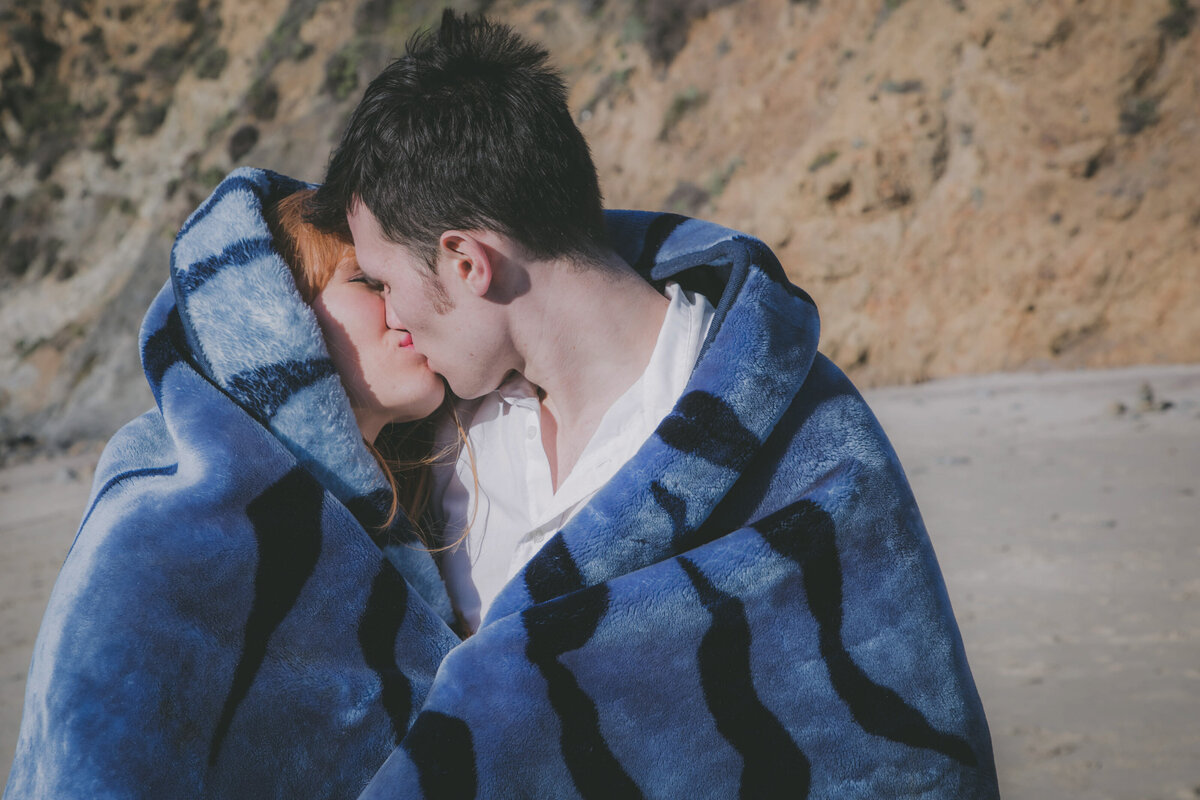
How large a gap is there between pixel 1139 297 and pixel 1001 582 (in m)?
5.98

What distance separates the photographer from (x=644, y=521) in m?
1.48

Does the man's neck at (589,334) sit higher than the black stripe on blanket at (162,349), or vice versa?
the black stripe on blanket at (162,349)

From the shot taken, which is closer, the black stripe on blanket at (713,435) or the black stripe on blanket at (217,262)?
the black stripe on blanket at (713,435)

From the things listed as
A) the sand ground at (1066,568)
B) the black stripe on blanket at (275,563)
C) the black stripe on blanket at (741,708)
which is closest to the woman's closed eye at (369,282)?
the black stripe on blanket at (275,563)

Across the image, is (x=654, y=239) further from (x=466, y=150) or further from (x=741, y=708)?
(x=741, y=708)

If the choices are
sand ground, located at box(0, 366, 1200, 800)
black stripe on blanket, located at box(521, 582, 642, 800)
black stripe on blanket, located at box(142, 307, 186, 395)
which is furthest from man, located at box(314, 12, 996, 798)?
sand ground, located at box(0, 366, 1200, 800)

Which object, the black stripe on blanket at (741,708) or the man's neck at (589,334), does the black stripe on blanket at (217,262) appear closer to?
the man's neck at (589,334)

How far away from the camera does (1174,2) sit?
904 cm

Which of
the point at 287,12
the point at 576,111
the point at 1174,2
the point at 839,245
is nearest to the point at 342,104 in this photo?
the point at 287,12

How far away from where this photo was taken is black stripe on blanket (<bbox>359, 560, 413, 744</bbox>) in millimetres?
1535

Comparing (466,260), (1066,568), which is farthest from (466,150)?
(1066,568)

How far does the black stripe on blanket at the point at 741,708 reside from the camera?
146 centimetres

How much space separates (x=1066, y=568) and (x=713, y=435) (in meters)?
3.69

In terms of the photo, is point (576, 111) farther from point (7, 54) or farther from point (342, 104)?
point (7, 54)
